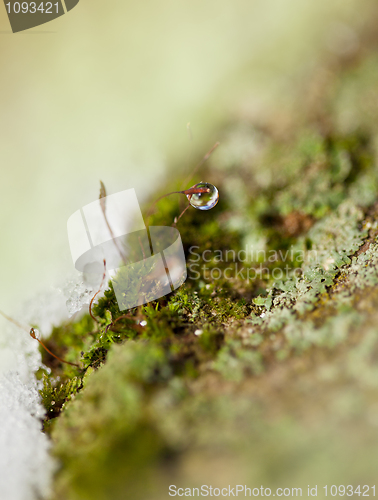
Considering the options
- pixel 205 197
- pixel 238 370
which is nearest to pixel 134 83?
pixel 205 197

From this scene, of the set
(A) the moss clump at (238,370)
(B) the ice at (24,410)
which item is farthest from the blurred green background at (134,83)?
(A) the moss clump at (238,370)

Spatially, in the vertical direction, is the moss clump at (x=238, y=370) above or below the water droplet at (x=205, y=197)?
below

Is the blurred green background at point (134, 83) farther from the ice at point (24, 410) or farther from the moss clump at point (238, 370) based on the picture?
the moss clump at point (238, 370)

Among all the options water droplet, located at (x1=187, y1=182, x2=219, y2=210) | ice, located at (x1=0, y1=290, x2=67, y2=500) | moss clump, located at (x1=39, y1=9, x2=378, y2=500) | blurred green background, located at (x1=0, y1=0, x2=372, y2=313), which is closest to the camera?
moss clump, located at (x1=39, y1=9, x2=378, y2=500)

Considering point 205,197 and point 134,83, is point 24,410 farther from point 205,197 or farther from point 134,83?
point 134,83

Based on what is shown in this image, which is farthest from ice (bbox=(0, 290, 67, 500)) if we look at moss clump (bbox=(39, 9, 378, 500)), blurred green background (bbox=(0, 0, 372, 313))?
blurred green background (bbox=(0, 0, 372, 313))

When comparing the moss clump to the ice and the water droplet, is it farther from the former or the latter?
the water droplet

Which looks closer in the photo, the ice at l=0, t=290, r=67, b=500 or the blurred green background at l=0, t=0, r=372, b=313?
the ice at l=0, t=290, r=67, b=500

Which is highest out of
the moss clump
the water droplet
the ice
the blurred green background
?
the blurred green background

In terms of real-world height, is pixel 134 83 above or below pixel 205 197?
above
